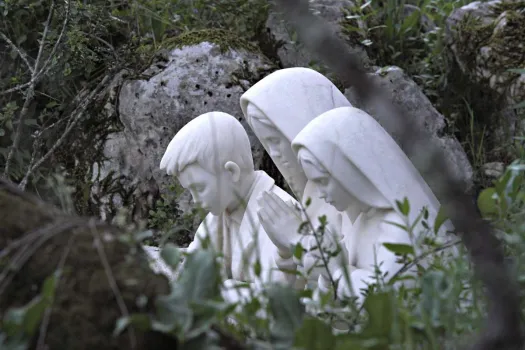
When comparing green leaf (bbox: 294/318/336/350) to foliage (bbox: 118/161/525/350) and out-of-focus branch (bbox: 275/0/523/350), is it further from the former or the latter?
out-of-focus branch (bbox: 275/0/523/350)

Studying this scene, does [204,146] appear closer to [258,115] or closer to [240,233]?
[258,115]

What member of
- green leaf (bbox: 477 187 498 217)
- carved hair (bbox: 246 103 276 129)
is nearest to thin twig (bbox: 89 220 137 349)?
green leaf (bbox: 477 187 498 217)

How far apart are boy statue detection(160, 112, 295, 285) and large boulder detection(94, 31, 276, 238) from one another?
3.06ft

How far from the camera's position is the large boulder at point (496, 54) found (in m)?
5.54

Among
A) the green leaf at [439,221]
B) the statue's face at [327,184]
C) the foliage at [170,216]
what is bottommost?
the foliage at [170,216]

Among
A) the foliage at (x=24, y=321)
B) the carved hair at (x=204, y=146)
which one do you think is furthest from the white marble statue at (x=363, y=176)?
→ the foliage at (x=24, y=321)

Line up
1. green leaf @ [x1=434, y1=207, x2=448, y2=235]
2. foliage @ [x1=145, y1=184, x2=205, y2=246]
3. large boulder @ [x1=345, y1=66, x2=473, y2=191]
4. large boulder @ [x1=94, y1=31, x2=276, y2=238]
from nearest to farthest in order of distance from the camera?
1. green leaf @ [x1=434, y1=207, x2=448, y2=235]
2. foliage @ [x1=145, y1=184, x2=205, y2=246]
3. large boulder @ [x1=345, y1=66, x2=473, y2=191]
4. large boulder @ [x1=94, y1=31, x2=276, y2=238]

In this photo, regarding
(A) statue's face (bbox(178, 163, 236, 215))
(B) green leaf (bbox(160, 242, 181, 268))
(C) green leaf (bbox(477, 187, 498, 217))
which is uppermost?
(C) green leaf (bbox(477, 187, 498, 217))

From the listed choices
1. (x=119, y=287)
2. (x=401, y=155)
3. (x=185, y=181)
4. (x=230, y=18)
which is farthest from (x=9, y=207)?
(x=230, y=18)

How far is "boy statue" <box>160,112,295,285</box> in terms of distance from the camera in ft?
13.4

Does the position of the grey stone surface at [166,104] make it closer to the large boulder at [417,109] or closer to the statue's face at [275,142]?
the large boulder at [417,109]

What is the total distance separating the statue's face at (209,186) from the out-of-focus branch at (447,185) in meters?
2.58

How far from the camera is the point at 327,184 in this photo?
352 cm

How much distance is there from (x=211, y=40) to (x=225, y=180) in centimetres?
145
